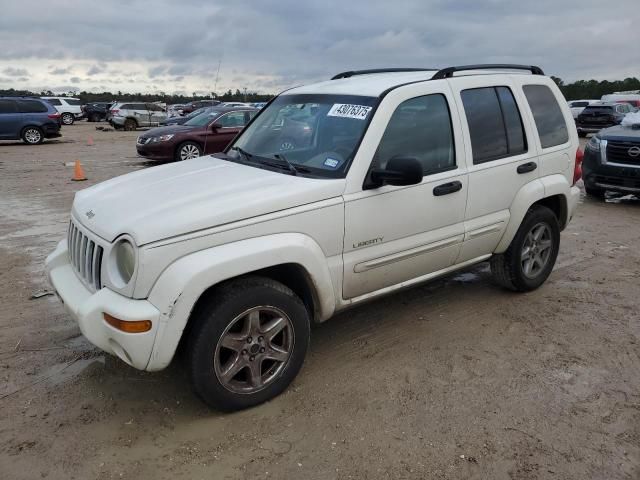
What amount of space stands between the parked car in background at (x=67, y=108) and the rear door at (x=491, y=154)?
121 ft

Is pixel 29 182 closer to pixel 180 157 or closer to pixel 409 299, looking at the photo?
pixel 180 157

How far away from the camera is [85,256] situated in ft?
10.9

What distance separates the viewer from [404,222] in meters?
3.74

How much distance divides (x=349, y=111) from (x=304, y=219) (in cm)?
98

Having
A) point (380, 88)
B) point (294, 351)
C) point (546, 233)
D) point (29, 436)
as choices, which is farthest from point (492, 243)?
point (29, 436)

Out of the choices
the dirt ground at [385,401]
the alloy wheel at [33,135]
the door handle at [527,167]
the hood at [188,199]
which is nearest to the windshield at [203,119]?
the alloy wheel at [33,135]

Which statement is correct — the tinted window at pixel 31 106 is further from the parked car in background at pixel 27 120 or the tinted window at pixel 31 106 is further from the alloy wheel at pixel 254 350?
the alloy wheel at pixel 254 350

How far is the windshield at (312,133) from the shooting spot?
362 centimetres

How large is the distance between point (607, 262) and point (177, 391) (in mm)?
4846

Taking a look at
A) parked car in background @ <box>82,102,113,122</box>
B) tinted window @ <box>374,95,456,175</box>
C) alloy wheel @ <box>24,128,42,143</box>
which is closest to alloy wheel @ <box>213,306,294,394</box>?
tinted window @ <box>374,95,456,175</box>

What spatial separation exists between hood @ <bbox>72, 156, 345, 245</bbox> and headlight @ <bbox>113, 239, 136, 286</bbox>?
7cm

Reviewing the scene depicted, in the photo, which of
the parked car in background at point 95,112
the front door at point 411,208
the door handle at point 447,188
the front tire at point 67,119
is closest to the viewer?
the front door at point 411,208

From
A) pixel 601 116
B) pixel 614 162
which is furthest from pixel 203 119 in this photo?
pixel 601 116

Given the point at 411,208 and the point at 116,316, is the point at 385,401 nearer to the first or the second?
the point at 411,208
